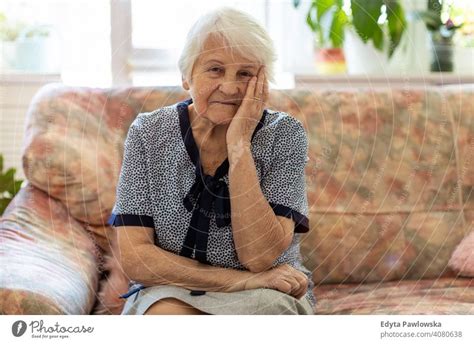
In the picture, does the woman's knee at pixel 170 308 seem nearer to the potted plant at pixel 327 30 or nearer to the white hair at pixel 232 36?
the white hair at pixel 232 36

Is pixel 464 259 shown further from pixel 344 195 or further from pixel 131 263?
pixel 131 263

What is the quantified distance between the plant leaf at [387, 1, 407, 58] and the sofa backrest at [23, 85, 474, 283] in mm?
86

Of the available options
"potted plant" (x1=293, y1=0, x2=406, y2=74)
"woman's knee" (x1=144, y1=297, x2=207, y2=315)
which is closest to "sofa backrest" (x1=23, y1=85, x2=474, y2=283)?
"potted plant" (x1=293, y1=0, x2=406, y2=74)

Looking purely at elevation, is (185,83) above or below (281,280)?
above

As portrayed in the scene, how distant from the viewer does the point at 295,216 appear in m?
1.29

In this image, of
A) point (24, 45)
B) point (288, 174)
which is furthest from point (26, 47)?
point (288, 174)

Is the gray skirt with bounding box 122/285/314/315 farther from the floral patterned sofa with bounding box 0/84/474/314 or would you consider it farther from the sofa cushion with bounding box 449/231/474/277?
the sofa cushion with bounding box 449/231/474/277

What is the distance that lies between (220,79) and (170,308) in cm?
38

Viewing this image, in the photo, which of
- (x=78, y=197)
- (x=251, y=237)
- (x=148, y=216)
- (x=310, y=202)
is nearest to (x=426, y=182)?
(x=310, y=202)

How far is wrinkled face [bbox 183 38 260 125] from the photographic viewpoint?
1.25m
